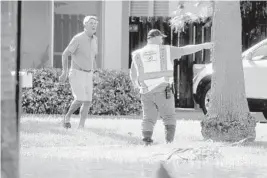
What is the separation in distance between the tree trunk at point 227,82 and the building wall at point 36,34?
7.42 m

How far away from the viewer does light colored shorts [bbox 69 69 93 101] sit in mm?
12734

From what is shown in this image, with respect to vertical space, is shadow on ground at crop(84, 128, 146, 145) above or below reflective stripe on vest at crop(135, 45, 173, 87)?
below

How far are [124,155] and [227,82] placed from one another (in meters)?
2.49

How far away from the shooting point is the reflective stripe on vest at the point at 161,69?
1090cm

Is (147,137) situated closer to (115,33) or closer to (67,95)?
(67,95)

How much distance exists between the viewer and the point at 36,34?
60.1 feet

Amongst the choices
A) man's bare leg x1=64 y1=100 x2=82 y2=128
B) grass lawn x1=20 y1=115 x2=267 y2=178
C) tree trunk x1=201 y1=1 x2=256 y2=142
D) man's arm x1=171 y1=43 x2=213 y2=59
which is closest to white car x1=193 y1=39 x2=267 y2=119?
grass lawn x1=20 y1=115 x2=267 y2=178

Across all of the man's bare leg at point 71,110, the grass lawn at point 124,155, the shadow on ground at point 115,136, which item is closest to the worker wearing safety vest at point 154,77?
the grass lawn at point 124,155

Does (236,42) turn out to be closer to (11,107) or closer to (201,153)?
(201,153)

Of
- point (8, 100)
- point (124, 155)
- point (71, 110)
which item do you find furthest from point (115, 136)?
point (8, 100)

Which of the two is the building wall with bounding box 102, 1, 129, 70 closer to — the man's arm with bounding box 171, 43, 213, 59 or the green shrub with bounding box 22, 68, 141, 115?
the green shrub with bounding box 22, 68, 141, 115

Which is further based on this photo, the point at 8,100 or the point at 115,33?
the point at 115,33

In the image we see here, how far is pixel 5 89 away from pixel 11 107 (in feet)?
0.34

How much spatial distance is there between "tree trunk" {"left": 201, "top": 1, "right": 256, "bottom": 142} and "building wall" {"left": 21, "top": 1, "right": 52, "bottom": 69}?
7424 millimetres
